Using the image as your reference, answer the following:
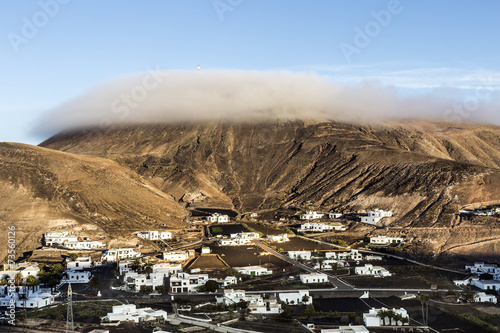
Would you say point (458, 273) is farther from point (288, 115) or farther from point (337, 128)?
point (288, 115)

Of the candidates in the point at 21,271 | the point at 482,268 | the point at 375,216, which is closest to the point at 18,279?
the point at 21,271

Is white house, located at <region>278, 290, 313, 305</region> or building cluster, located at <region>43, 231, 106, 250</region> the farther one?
building cluster, located at <region>43, 231, 106, 250</region>

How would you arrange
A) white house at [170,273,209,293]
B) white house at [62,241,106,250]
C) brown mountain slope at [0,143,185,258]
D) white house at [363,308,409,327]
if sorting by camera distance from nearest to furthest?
white house at [363,308,409,327] → white house at [170,273,209,293] → white house at [62,241,106,250] → brown mountain slope at [0,143,185,258]

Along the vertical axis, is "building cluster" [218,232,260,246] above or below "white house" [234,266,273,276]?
above

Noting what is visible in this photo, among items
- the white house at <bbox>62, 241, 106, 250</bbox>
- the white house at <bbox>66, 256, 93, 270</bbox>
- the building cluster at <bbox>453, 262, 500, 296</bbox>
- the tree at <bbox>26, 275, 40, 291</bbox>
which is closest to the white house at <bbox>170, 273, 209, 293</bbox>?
the tree at <bbox>26, 275, 40, 291</bbox>

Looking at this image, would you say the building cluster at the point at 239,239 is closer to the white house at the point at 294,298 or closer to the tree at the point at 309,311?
the white house at the point at 294,298

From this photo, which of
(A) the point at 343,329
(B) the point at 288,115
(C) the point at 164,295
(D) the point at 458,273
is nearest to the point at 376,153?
(B) the point at 288,115

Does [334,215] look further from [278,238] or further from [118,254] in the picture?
[118,254]

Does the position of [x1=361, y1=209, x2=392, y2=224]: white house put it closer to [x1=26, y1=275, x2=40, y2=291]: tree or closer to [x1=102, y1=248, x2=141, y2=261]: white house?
[x1=102, y1=248, x2=141, y2=261]: white house
